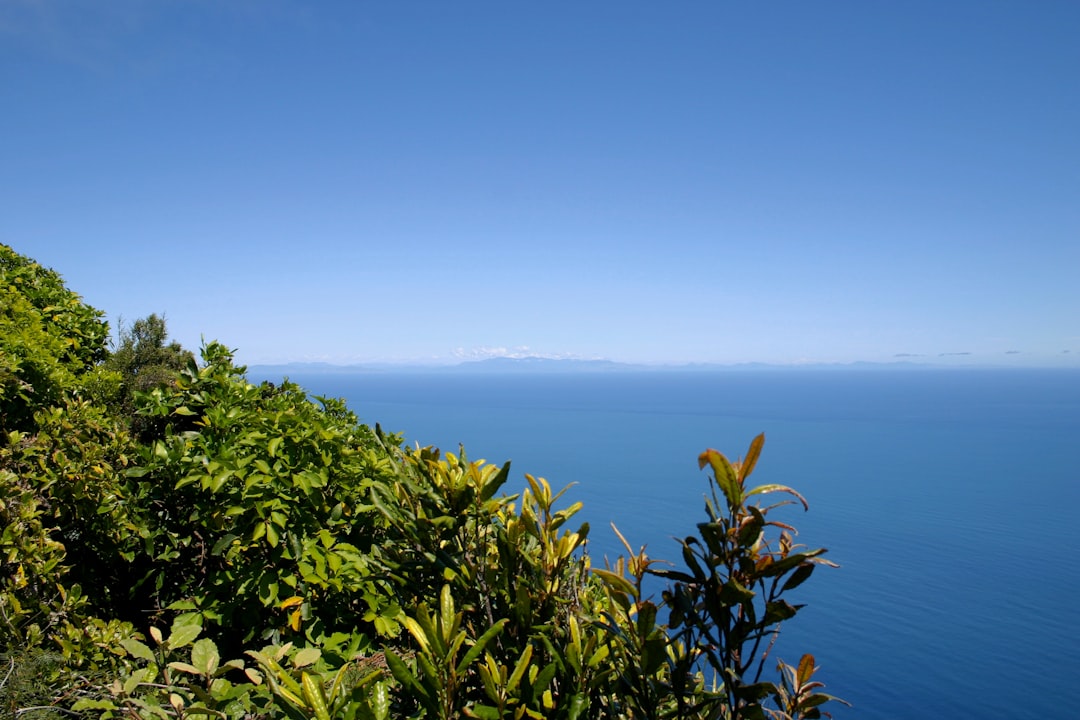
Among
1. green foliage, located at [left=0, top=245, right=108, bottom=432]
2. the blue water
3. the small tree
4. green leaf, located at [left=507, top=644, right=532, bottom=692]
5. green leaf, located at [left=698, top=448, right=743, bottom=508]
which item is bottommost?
the blue water

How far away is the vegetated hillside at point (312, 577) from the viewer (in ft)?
4.12

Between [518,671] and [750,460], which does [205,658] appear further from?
[750,460]

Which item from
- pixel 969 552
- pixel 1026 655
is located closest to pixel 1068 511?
pixel 969 552

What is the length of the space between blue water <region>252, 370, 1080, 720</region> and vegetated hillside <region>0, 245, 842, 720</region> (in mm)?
1385

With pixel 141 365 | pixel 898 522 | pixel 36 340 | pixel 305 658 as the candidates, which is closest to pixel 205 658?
pixel 305 658

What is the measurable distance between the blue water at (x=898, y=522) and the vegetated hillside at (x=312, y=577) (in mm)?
1385

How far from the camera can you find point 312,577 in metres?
2.51

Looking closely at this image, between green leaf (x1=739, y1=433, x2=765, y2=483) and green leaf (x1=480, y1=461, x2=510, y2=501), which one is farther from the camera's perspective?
green leaf (x1=480, y1=461, x2=510, y2=501)

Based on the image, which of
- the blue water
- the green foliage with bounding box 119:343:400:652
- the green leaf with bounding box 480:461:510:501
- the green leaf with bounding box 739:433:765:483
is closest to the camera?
the green leaf with bounding box 739:433:765:483

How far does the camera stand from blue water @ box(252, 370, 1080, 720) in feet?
89.3

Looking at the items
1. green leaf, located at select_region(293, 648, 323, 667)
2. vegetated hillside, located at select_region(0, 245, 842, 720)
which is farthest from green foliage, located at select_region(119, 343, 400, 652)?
green leaf, located at select_region(293, 648, 323, 667)

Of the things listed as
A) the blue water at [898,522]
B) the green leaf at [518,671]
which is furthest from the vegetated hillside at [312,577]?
the blue water at [898,522]

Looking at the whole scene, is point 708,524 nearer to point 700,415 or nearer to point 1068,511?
point 1068,511

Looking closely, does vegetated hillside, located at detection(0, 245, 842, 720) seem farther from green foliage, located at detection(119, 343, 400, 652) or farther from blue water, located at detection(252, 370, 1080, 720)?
blue water, located at detection(252, 370, 1080, 720)
